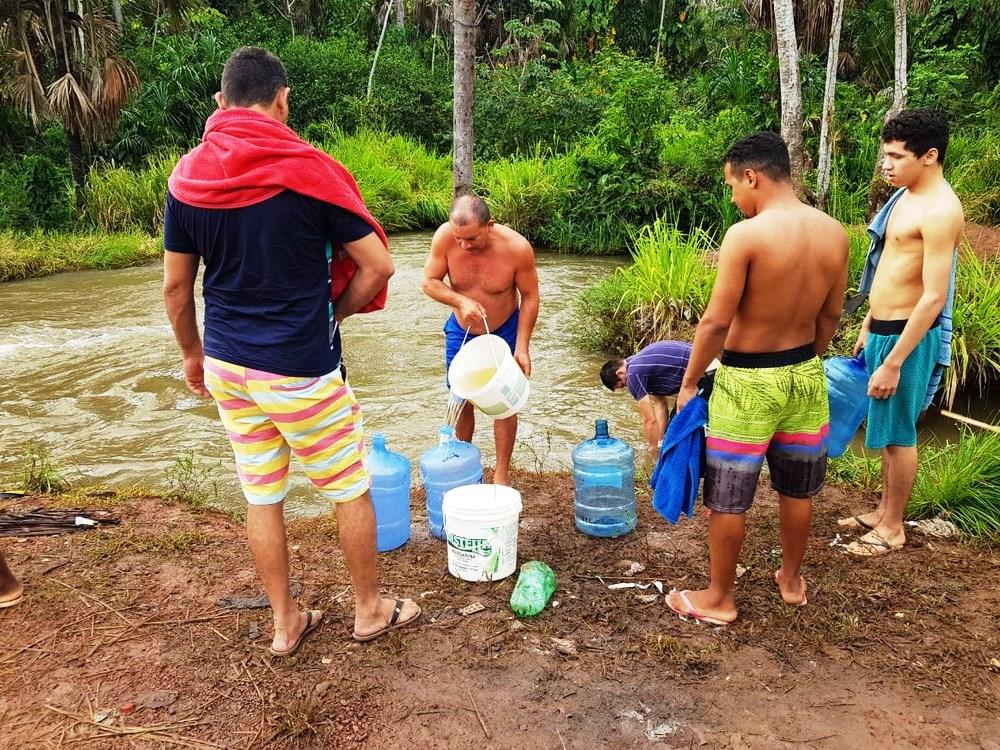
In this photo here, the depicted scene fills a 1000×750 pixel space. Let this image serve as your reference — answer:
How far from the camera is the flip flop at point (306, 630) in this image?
10.2 ft

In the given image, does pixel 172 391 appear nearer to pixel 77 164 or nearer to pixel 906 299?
pixel 906 299

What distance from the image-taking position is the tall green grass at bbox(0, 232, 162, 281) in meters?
12.9

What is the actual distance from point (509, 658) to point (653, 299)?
5.39 m

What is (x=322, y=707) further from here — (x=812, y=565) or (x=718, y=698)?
(x=812, y=565)

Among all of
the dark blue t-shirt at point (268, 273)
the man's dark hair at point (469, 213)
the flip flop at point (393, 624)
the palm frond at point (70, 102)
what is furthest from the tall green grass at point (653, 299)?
the palm frond at point (70, 102)

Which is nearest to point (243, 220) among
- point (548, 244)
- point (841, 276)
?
point (841, 276)

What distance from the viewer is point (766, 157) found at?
9.61 ft

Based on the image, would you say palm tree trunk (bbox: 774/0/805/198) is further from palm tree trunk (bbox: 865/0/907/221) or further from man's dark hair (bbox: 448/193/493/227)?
man's dark hair (bbox: 448/193/493/227)

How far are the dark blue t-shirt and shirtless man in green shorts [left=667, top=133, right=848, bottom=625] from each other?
1.37m

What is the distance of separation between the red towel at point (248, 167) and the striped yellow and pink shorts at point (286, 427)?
59 centimetres

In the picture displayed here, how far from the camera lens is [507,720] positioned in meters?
2.77

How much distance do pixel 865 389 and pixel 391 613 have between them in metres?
2.53

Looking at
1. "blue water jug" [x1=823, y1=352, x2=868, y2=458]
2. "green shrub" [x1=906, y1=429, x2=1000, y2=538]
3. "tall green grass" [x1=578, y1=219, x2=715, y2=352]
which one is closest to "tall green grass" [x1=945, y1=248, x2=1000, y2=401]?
"green shrub" [x1=906, y1=429, x2=1000, y2=538]

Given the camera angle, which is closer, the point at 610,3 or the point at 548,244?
the point at 548,244
